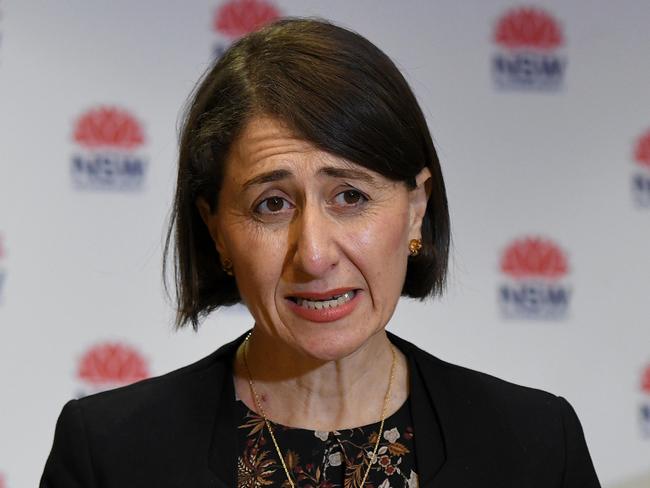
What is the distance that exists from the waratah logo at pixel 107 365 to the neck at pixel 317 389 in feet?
4.73

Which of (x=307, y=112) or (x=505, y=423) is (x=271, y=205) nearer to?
(x=307, y=112)

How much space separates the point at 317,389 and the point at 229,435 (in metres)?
0.15

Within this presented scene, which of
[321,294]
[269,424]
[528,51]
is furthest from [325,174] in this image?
[528,51]

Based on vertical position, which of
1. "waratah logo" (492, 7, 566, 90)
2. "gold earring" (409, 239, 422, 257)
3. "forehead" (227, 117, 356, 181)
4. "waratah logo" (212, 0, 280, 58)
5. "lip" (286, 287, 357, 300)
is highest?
"waratah logo" (212, 0, 280, 58)

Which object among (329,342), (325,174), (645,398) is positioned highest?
(325,174)

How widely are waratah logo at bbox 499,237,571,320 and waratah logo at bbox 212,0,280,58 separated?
99 centimetres

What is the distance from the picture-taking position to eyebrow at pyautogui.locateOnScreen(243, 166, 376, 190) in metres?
1.51

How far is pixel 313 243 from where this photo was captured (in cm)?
149

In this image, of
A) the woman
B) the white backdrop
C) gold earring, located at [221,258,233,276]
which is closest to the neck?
the woman

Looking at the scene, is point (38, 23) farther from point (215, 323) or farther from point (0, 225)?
point (215, 323)

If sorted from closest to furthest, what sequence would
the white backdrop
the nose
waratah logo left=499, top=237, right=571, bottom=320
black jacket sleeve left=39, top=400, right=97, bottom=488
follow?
the nose → black jacket sleeve left=39, top=400, right=97, bottom=488 → the white backdrop → waratah logo left=499, top=237, right=571, bottom=320

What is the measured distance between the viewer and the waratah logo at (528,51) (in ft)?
10.9

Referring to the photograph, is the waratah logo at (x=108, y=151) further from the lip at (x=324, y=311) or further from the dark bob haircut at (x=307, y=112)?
the lip at (x=324, y=311)

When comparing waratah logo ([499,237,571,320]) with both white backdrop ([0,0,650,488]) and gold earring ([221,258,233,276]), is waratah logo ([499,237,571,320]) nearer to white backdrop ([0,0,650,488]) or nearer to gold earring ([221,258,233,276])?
white backdrop ([0,0,650,488])
